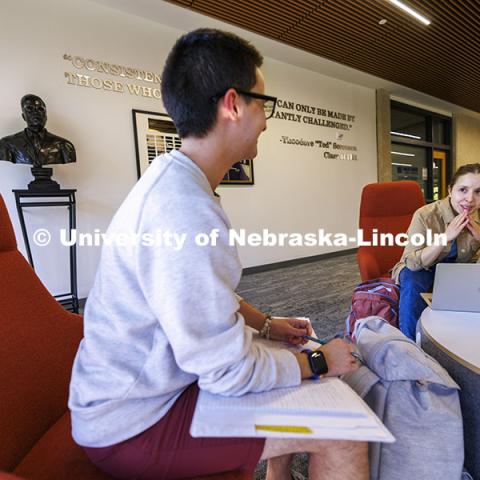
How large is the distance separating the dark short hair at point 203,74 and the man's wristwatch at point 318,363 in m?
0.54

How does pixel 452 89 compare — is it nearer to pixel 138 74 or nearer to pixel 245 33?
pixel 245 33

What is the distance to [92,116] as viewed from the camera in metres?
3.21

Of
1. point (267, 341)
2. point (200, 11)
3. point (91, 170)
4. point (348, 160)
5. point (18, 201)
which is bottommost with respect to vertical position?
point (267, 341)

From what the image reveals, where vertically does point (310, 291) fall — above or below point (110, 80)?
below

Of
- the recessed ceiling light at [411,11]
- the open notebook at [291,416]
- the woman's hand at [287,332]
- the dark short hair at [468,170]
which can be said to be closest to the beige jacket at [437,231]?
the dark short hair at [468,170]

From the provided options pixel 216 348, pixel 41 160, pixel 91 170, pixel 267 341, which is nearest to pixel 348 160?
pixel 91 170

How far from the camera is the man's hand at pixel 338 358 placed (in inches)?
26.2

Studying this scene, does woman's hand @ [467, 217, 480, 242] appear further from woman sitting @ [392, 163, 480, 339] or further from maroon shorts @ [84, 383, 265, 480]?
maroon shorts @ [84, 383, 265, 480]

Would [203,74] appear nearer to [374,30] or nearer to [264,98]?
[264,98]

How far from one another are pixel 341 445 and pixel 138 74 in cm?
386

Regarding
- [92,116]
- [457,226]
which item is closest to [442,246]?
[457,226]

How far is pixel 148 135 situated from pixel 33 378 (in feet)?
10.6

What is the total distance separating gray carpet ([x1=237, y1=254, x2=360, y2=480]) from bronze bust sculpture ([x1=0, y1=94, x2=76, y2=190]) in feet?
7.22

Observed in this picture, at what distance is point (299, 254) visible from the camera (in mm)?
5082
